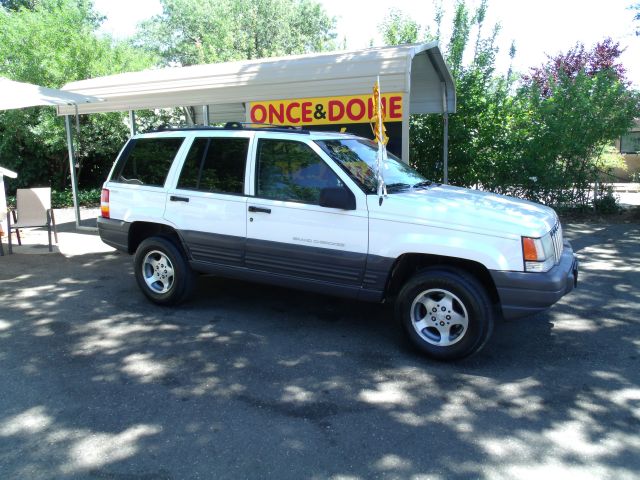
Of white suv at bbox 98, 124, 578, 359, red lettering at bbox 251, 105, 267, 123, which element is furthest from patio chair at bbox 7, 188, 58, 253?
red lettering at bbox 251, 105, 267, 123

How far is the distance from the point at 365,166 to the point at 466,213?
45.1 inches

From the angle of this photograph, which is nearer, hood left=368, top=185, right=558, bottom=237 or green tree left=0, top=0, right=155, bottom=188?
hood left=368, top=185, right=558, bottom=237

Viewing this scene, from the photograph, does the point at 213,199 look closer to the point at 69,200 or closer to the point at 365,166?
the point at 365,166

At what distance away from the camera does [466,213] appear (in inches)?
165

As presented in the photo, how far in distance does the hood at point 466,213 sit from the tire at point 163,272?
2.27m

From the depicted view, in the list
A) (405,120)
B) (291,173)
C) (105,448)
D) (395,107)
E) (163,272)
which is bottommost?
(105,448)

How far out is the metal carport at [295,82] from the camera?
755 cm

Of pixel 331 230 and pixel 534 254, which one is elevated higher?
pixel 331 230

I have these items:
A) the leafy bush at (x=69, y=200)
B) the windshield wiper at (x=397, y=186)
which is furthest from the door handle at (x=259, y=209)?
the leafy bush at (x=69, y=200)

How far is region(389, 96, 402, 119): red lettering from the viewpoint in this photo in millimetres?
7668

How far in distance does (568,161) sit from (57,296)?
10.1 meters

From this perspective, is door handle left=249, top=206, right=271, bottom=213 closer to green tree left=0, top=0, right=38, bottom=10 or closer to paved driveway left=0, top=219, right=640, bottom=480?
paved driveway left=0, top=219, right=640, bottom=480

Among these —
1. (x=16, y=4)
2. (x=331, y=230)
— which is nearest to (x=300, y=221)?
(x=331, y=230)

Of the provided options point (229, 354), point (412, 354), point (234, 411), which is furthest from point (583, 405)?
point (229, 354)
